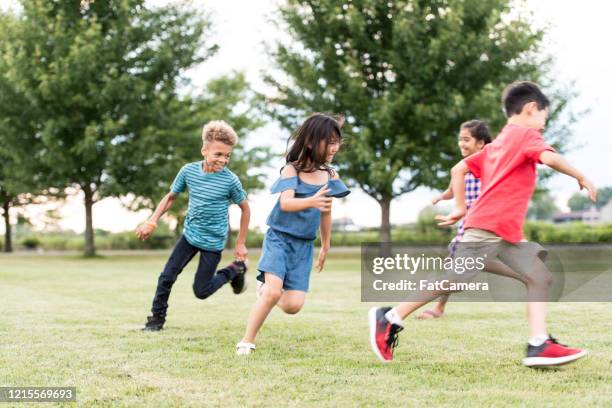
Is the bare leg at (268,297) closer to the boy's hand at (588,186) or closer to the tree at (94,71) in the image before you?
the boy's hand at (588,186)

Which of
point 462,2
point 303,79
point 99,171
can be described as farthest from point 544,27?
point 99,171

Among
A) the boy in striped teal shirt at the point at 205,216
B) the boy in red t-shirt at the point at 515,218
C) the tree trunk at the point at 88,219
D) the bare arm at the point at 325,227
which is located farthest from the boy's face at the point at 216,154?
the tree trunk at the point at 88,219

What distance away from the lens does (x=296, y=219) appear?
562 cm

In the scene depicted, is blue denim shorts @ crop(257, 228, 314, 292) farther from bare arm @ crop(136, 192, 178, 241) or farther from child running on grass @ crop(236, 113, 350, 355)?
bare arm @ crop(136, 192, 178, 241)

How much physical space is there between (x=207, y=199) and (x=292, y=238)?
1.40 metres

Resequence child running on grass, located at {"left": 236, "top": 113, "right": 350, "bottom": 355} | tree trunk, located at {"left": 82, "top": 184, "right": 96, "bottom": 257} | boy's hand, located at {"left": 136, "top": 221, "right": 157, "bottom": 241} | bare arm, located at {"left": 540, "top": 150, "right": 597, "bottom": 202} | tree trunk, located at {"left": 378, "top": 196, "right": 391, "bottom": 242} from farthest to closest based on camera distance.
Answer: tree trunk, located at {"left": 82, "top": 184, "right": 96, "bottom": 257}
tree trunk, located at {"left": 378, "top": 196, "right": 391, "bottom": 242}
boy's hand, located at {"left": 136, "top": 221, "right": 157, "bottom": 241}
child running on grass, located at {"left": 236, "top": 113, "right": 350, "bottom": 355}
bare arm, located at {"left": 540, "top": 150, "right": 597, "bottom": 202}

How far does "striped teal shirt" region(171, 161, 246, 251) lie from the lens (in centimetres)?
678

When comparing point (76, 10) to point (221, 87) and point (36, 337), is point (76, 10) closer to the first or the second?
point (221, 87)

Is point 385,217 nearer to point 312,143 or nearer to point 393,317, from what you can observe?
point 312,143

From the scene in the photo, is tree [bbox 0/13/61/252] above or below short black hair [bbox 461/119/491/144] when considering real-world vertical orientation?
above

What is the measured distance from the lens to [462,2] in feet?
74.5

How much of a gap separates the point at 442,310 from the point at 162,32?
2213 cm

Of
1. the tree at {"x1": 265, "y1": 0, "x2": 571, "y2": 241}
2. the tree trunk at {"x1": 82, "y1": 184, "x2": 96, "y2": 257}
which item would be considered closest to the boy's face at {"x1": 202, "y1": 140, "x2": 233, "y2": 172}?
the tree at {"x1": 265, "y1": 0, "x2": 571, "y2": 241}

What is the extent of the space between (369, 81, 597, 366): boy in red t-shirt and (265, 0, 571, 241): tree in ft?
54.4
